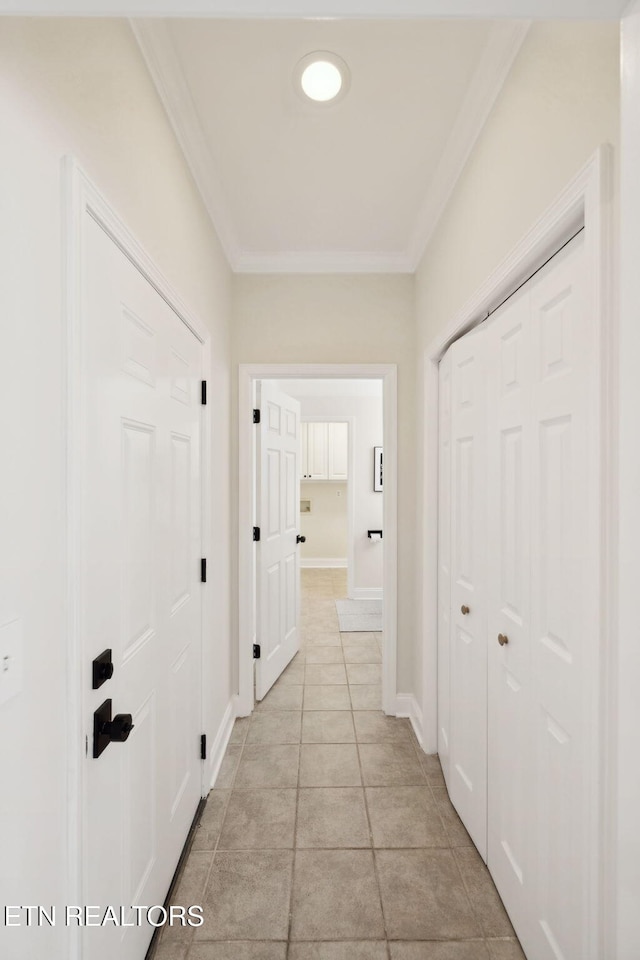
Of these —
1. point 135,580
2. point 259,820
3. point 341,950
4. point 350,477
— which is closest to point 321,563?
point 350,477

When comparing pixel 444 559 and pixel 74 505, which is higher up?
pixel 74 505

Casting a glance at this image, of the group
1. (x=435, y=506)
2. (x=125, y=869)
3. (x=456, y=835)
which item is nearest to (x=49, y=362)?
(x=125, y=869)

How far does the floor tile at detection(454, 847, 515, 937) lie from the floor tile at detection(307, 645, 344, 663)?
188cm

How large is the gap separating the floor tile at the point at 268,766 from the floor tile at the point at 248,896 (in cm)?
40

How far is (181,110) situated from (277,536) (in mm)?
2290

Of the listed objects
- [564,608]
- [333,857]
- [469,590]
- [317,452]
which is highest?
[317,452]

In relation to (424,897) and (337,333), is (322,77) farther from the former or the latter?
(424,897)

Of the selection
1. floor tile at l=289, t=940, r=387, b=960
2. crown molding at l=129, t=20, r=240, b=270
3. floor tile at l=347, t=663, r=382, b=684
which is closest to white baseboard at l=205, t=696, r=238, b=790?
floor tile at l=289, t=940, r=387, b=960

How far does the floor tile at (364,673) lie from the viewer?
317 centimetres

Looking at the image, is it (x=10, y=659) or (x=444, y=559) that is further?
(x=444, y=559)

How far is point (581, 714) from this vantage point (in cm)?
101

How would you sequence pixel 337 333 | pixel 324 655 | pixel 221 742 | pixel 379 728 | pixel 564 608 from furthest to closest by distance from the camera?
1. pixel 324 655
2. pixel 337 333
3. pixel 379 728
4. pixel 221 742
5. pixel 564 608

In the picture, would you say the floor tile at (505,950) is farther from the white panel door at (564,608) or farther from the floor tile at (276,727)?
the floor tile at (276,727)

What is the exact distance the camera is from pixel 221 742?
2.28 metres
